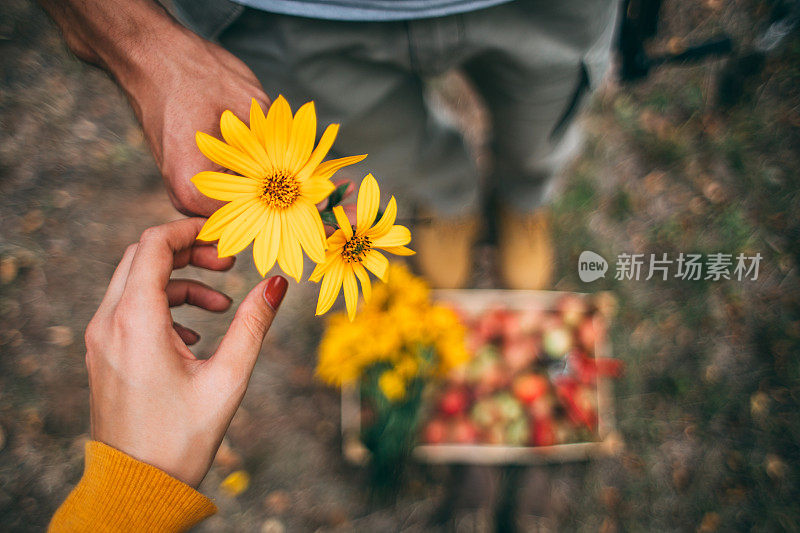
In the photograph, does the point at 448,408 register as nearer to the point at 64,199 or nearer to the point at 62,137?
the point at 64,199

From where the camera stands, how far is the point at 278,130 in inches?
24.2

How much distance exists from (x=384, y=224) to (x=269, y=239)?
18 centimetres

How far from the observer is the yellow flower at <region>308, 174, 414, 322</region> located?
663mm

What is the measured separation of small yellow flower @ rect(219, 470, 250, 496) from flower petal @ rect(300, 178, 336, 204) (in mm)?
1523

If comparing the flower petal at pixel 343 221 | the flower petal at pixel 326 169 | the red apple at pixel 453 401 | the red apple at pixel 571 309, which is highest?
the red apple at pixel 571 309

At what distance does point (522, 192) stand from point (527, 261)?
1.01 ft

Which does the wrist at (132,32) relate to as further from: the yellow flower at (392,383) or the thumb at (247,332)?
the yellow flower at (392,383)

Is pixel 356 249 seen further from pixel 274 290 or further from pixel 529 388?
pixel 529 388

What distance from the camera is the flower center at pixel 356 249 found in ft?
2.29

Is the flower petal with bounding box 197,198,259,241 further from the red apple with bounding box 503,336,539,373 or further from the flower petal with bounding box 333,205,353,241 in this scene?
the red apple with bounding box 503,336,539,373

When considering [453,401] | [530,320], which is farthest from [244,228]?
[530,320]

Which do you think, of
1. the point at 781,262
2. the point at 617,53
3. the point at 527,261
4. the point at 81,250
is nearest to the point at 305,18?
the point at 527,261

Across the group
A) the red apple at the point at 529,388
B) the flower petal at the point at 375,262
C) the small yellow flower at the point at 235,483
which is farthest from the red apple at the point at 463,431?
the flower petal at the point at 375,262

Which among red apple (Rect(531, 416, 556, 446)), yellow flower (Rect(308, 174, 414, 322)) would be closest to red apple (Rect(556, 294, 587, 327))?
red apple (Rect(531, 416, 556, 446))
